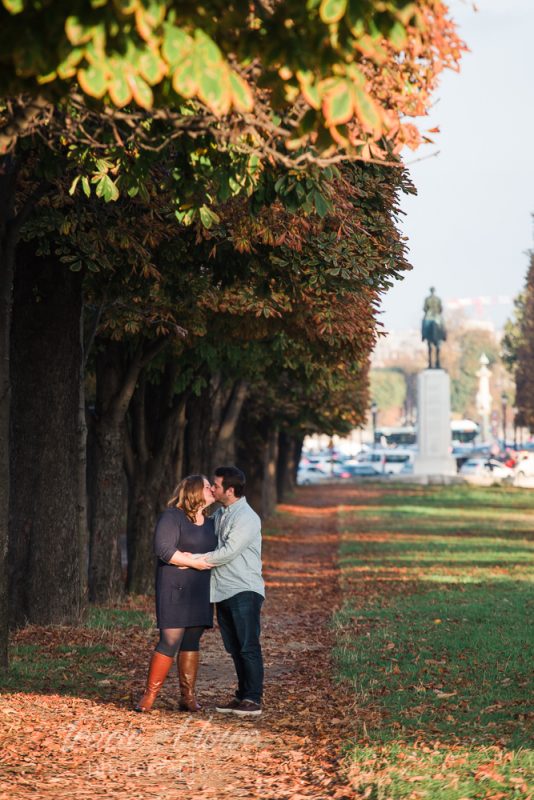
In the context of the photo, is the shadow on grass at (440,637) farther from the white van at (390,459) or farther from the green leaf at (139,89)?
the white van at (390,459)

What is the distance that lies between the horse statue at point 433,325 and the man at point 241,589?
68366 mm

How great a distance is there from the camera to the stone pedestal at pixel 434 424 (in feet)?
250

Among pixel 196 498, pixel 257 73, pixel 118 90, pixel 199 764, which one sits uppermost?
pixel 257 73

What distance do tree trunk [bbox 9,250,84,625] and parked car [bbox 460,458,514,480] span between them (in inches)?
2510

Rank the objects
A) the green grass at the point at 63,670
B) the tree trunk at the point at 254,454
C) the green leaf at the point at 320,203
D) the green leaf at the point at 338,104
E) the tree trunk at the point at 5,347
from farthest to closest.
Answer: the tree trunk at the point at 254,454 → the green grass at the point at 63,670 → the tree trunk at the point at 5,347 → the green leaf at the point at 320,203 → the green leaf at the point at 338,104

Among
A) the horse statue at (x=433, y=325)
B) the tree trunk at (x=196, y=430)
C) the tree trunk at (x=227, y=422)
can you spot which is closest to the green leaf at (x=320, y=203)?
the tree trunk at (x=196, y=430)

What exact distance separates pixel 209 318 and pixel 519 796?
11049 millimetres

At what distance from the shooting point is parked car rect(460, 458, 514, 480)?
7976cm

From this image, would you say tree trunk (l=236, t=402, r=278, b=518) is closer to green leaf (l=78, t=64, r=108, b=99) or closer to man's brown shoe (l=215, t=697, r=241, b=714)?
man's brown shoe (l=215, t=697, r=241, b=714)

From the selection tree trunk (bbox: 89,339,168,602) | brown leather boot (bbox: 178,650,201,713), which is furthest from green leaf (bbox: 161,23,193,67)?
tree trunk (bbox: 89,339,168,602)

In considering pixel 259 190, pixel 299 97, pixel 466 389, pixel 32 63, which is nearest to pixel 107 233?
pixel 259 190

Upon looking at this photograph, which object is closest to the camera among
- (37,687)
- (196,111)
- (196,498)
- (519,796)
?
(519,796)

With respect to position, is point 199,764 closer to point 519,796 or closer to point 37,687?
point 519,796

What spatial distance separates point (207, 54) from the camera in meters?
6.14
